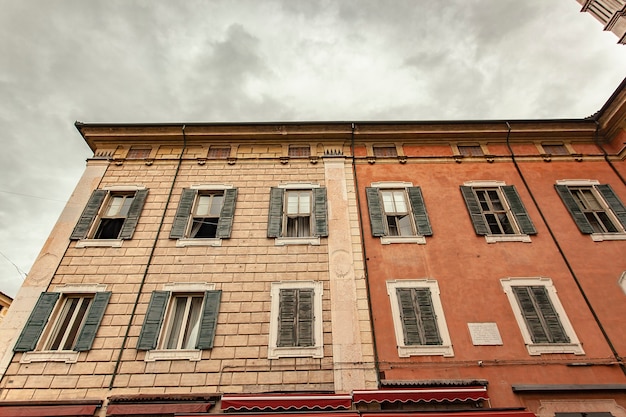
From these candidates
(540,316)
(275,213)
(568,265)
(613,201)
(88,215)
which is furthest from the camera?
(613,201)

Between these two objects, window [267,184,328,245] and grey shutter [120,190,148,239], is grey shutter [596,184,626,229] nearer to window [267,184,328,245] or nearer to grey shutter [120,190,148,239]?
window [267,184,328,245]

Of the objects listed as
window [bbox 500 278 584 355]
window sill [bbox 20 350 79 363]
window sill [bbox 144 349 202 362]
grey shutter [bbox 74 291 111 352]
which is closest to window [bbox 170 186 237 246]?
grey shutter [bbox 74 291 111 352]

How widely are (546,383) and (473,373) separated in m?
1.51

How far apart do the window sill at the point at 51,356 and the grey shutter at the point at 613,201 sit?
1497cm

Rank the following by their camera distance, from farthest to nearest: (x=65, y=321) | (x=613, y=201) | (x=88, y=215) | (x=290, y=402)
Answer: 1. (x=613, y=201)
2. (x=88, y=215)
3. (x=65, y=321)
4. (x=290, y=402)

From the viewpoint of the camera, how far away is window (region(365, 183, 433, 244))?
974 cm

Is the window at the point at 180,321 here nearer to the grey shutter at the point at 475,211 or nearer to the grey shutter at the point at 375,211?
the grey shutter at the point at 375,211

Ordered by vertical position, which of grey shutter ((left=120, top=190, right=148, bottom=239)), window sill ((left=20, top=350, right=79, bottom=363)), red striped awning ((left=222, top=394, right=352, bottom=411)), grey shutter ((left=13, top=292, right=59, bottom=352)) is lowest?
red striped awning ((left=222, top=394, right=352, bottom=411))

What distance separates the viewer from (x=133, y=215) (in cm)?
1013

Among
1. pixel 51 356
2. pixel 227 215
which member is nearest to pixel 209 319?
pixel 227 215

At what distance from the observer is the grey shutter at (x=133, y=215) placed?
9727 millimetres

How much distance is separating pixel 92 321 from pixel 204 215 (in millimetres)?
3960

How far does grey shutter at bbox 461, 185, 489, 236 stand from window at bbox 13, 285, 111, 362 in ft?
33.5

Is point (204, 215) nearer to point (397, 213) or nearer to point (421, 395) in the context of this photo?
point (397, 213)
